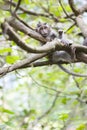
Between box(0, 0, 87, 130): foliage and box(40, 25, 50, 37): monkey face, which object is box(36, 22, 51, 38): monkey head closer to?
box(40, 25, 50, 37): monkey face

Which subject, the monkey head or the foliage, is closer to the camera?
the monkey head

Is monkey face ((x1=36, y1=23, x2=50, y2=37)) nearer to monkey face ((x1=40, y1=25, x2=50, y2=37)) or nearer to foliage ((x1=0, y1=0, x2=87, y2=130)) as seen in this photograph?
monkey face ((x1=40, y1=25, x2=50, y2=37))

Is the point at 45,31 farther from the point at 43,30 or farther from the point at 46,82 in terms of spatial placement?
the point at 46,82

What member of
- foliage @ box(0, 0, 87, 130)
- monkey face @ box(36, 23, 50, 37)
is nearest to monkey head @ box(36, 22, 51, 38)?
monkey face @ box(36, 23, 50, 37)

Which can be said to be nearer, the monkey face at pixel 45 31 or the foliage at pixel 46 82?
the monkey face at pixel 45 31

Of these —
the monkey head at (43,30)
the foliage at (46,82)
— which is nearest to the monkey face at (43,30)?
the monkey head at (43,30)

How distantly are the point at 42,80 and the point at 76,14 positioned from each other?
1600 millimetres

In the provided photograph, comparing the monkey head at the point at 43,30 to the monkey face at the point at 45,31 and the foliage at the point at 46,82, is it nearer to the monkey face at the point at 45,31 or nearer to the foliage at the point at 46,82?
the monkey face at the point at 45,31

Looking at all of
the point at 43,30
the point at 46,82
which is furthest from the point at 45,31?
the point at 46,82

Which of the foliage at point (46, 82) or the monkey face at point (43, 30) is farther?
the foliage at point (46, 82)

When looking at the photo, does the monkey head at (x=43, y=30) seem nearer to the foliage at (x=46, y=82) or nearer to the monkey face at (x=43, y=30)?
the monkey face at (x=43, y=30)

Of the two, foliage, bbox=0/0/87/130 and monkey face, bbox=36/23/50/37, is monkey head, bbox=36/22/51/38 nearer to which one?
monkey face, bbox=36/23/50/37

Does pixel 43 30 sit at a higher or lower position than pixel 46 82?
lower

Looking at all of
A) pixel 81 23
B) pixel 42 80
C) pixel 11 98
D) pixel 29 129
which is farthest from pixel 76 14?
pixel 11 98
